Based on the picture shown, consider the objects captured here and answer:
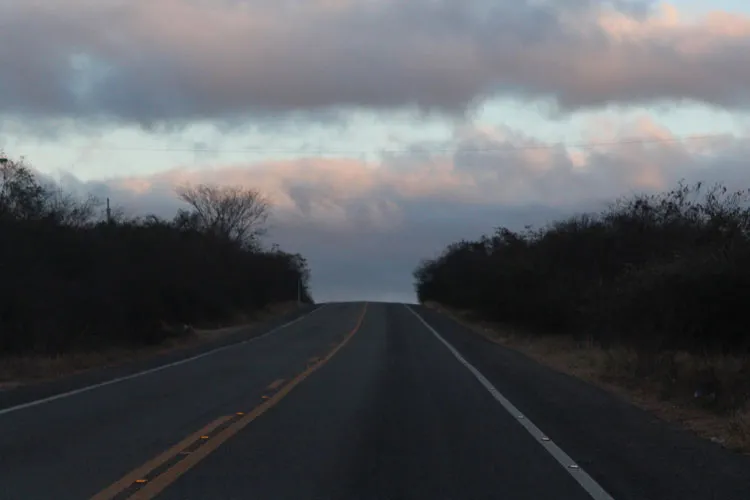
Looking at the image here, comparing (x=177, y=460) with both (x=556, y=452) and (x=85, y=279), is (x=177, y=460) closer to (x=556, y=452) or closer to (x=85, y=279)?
(x=556, y=452)

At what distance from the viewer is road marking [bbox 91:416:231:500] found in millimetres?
9203

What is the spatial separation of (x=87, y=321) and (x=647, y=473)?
85.1 feet

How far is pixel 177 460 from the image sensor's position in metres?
11.0

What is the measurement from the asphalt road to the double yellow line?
27mm

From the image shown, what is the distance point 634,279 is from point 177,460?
17.8m

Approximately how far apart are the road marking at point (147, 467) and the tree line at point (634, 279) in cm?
1300

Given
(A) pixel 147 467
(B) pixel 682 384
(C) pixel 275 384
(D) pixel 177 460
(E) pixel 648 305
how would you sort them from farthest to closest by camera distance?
(E) pixel 648 305 → (C) pixel 275 384 → (B) pixel 682 384 → (D) pixel 177 460 → (A) pixel 147 467

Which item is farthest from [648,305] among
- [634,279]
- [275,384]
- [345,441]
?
[345,441]

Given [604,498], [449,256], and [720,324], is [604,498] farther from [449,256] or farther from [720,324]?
[449,256]

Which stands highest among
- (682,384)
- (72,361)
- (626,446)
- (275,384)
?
(72,361)

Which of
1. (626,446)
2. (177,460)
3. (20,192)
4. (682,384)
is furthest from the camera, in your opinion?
(20,192)

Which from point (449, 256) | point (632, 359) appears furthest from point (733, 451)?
point (449, 256)

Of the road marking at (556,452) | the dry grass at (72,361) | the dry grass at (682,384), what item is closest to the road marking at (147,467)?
the road marking at (556,452)

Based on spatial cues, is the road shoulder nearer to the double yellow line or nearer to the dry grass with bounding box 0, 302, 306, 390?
the double yellow line
